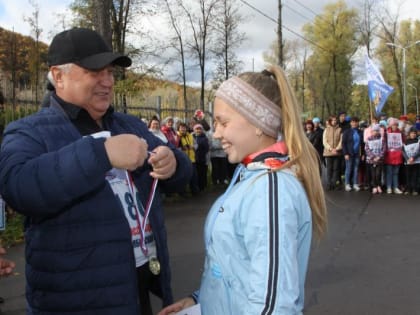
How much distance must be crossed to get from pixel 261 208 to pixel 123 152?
52 centimetres

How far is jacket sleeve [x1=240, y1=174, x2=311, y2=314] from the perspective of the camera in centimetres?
155

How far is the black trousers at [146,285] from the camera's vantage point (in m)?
2.07

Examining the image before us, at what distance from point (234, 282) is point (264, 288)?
7.2 inches

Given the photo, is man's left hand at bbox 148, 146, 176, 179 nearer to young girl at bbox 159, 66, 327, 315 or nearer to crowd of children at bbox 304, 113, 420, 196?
young girl at bbox 159, 66, 327, 315

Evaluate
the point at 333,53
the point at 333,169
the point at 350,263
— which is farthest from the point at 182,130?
the point at 333,53

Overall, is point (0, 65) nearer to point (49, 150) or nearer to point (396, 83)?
point (49, 150)

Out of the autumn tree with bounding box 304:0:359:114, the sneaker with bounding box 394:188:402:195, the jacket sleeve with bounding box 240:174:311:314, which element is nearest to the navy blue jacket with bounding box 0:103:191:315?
the jacket sleeve with bounding box 240:174:311:314

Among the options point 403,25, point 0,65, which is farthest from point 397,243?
point 403,25

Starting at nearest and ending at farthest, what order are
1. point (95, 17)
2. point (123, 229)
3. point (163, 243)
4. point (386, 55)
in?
point (123, 229) → point (163, 243) → point (95, 17) → point (386, 55)

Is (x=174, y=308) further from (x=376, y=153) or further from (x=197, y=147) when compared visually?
(x=376, y=153)

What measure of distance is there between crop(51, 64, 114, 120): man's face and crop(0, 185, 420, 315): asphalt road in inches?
106

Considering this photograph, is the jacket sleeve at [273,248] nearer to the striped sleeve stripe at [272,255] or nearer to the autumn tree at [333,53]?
the striped sleeve stripe at [272,255]

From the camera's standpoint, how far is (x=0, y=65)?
94.2 ft

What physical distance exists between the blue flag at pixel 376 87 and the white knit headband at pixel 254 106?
14670 mm
